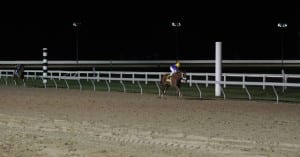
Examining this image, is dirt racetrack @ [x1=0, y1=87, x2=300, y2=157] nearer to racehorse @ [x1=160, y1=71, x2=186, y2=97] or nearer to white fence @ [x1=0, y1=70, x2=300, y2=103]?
white fence @ [x1=0, y1=70, x2=300, y2=103]

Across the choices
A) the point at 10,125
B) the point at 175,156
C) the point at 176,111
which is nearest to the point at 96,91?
the point at 176,111
